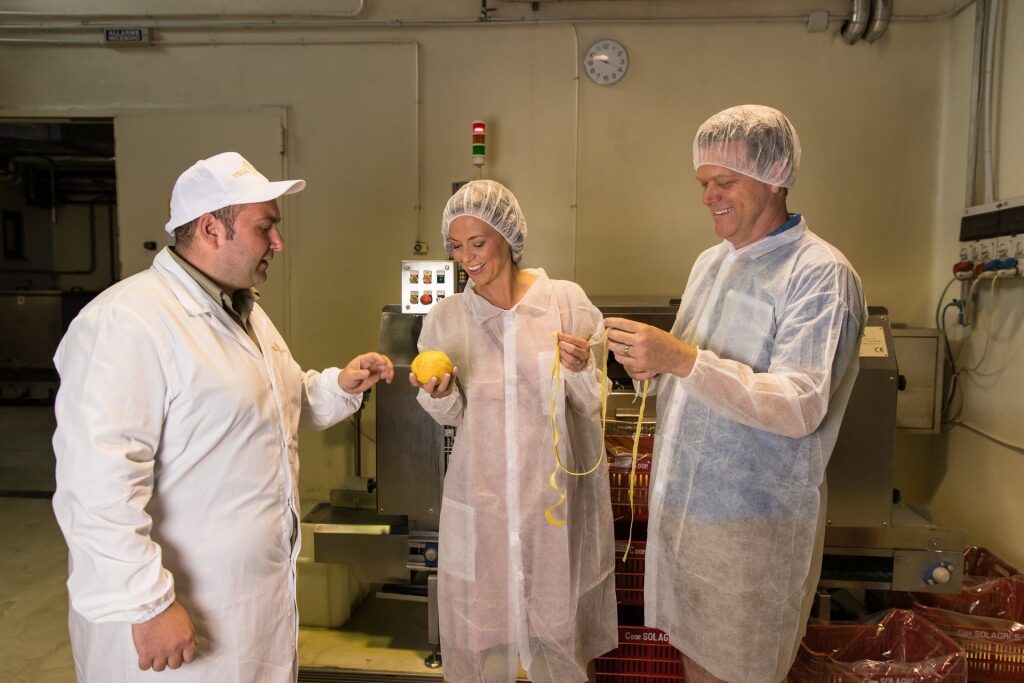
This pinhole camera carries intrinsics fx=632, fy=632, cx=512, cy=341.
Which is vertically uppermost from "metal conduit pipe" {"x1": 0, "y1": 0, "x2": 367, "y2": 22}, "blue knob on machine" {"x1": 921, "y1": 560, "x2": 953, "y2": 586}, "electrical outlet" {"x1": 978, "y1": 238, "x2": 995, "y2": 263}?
"metal conduit pipe" {"x1": 0, "y1": 0, "x2": 367, "y2": 22}

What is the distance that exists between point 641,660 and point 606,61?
2720mm

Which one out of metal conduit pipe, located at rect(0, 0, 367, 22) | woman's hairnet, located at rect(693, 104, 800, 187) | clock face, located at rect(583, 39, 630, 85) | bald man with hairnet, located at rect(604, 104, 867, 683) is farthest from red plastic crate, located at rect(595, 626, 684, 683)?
metal conduit pipe, located at rect(0, 0, 367, 22)

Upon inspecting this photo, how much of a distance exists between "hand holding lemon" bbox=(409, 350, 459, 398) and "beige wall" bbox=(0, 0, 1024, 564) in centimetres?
179

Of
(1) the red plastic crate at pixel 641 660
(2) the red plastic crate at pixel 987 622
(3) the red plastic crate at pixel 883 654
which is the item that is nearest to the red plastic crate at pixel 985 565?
(2) the red plastic crate at pixel 987 622

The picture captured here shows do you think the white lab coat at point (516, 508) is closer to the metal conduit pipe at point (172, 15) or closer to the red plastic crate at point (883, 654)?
the red plastic crate at point (883, 654)

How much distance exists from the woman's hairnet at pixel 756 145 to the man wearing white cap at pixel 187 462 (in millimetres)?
994

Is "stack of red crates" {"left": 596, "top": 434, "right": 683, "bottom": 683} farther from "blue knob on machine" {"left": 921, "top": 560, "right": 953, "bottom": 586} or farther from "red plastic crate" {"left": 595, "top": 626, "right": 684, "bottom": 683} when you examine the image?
"blue knob on machine" {"left": 921, "top": 560, "right": 953, "bottom": 586}

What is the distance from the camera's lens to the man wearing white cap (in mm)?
1131

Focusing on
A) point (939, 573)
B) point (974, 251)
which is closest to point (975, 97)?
point (974, 251)

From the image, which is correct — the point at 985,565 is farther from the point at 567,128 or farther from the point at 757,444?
the point at 567,128

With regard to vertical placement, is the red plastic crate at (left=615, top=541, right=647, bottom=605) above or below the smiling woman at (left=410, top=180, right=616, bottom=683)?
below

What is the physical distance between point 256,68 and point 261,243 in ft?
8.03

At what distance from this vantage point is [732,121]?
141 cm

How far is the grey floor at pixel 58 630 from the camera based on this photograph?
2.45 metres
